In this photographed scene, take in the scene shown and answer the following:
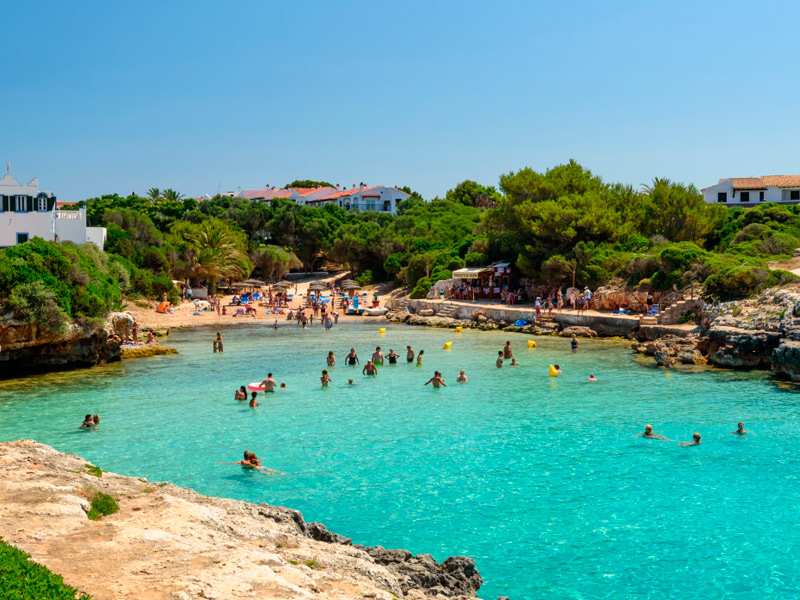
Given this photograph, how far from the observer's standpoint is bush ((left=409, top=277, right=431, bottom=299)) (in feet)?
175

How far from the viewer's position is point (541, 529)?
1274 cm

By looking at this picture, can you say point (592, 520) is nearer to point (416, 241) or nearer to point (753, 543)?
point (753, 543)

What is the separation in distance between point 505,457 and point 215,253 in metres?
45.1

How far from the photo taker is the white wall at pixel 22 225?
3406 centimetres

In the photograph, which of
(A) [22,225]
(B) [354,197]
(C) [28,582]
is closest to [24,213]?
(A) [22,225]

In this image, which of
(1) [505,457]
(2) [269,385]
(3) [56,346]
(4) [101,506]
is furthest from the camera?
(3) [56,346]

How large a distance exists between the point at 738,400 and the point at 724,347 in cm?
622

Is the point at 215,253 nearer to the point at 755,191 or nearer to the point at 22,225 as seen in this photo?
the point at 22,225

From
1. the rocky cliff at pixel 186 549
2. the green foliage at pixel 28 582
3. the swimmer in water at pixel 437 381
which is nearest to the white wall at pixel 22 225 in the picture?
the swimmer in water at pixel 437 381

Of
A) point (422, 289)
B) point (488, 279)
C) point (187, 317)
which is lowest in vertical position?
point (187, 317)

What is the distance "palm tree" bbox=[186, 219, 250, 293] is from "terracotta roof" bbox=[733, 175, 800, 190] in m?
45.3

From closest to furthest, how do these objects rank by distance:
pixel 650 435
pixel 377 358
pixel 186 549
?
1. pixel 186 549
2. pixel 650 435
3. pixel 377 358

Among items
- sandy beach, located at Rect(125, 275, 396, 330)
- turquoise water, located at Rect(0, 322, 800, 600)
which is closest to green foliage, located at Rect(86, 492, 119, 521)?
turquoise water, located at Rect(0, 322, 800, 600)

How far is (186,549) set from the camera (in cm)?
866
